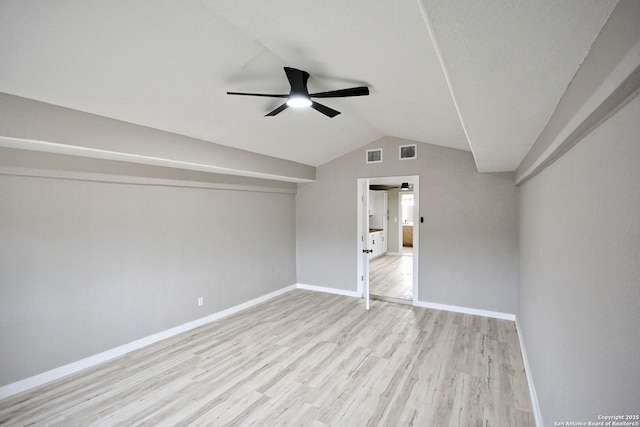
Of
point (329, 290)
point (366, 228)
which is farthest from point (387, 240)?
point (366, 228)

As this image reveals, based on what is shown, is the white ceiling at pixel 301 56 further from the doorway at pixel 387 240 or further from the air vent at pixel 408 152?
the doorway at pixel 387 240

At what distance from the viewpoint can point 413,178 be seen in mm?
4844

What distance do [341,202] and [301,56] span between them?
358 cm

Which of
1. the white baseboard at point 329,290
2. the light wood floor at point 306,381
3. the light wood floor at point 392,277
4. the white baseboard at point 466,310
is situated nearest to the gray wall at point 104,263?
the light wood floor at point 306,381

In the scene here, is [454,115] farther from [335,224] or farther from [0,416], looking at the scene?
[0,416]

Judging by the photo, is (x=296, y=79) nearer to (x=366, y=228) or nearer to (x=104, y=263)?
(x=104, y=263)

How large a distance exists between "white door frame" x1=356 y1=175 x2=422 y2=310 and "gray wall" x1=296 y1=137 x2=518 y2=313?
73 mm

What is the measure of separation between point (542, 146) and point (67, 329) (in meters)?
4.46

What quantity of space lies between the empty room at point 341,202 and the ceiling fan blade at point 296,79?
0.04 ft

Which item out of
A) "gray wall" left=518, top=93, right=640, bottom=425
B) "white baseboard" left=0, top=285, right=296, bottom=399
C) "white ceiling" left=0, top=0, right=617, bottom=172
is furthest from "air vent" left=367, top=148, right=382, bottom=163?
"white baseboard" left=0, top=285, right=296, bottom=399

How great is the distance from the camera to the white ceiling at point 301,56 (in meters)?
0.92

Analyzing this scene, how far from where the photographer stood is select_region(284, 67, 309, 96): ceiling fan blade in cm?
223

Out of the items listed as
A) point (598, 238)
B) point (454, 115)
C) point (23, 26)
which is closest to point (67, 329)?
point (23, 26)

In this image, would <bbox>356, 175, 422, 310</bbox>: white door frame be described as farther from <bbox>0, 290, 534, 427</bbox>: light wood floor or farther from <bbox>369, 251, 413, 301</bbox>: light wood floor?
<bbox>0, 290, 534, 427</bbox>: light wood floor
